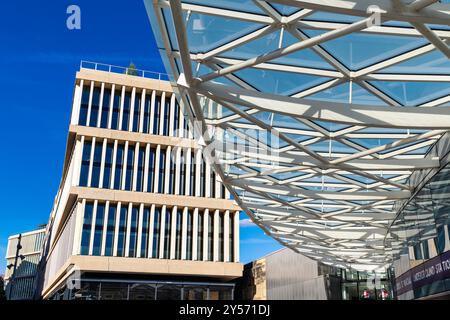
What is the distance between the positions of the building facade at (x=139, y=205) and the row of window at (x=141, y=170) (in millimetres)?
131

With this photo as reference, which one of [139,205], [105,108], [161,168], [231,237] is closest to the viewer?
[139,205]

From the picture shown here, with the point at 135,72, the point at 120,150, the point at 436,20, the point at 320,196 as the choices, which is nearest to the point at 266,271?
the point at 120,150

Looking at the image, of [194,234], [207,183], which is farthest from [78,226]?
[207,183]

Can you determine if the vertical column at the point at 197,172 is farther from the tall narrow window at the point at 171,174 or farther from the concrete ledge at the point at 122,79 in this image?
the concrete ledge at the point at 122,79

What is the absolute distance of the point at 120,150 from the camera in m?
62.1

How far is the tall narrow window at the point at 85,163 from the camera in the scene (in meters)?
58.7

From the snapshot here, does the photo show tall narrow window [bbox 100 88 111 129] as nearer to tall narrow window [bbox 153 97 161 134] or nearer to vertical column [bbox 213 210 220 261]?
tall narrow window [bbox 153 97 161 134]

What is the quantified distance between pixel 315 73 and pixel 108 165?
48.9 metres

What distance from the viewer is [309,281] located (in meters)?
51.8

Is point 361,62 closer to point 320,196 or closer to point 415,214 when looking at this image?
point 415,214

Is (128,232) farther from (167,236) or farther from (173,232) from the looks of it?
(173,232)

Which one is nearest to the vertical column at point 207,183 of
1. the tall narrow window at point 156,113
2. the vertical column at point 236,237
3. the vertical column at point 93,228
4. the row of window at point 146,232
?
the row of window at point 146,232

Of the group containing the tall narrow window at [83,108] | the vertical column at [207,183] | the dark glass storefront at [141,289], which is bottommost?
A: the dark glass storefront at [141,289]

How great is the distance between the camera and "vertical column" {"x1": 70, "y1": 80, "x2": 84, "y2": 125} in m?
60.6
